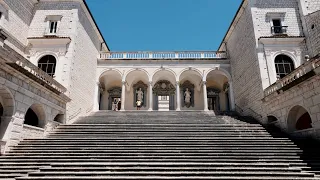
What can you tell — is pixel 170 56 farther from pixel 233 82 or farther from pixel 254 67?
pixel 254 67

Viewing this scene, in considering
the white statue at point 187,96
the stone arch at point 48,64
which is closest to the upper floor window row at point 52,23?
the stone arch at point 48,64

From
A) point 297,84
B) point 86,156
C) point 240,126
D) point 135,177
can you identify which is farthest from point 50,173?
point 297,84

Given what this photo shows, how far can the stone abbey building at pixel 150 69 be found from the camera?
8766 millimetres

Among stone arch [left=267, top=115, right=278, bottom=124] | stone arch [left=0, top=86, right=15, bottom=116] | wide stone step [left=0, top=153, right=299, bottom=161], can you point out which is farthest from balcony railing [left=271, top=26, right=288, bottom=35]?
stone arch [left=0, top=86, right=15, bottom=116]

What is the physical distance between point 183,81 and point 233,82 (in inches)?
199

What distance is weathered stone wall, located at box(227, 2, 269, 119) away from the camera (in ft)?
43.7

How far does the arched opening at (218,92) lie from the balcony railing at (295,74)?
27.5 feet

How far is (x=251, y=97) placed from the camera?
14023 millimetres

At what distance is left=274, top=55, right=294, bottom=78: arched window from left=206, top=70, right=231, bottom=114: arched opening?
22.7 feet

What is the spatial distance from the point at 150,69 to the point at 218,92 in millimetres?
7730

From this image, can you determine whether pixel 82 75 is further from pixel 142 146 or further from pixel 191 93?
pixel 191 93

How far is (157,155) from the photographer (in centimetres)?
767

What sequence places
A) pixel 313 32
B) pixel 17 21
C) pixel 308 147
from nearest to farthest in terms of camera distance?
pixel 308 147 → pixel 313 32 → pixel 17 21

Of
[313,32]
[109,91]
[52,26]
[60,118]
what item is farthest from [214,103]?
[52,26]
